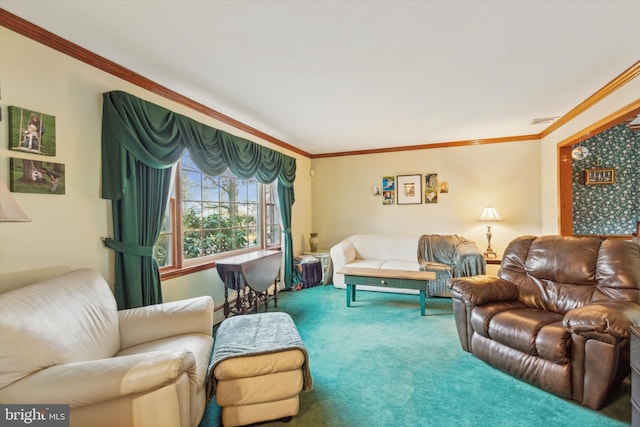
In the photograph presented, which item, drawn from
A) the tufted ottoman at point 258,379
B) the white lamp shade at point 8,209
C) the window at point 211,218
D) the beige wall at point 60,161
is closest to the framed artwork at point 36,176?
the beige wall at point 60,161

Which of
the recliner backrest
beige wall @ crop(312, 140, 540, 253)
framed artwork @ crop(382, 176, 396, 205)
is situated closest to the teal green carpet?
the recliner backrest

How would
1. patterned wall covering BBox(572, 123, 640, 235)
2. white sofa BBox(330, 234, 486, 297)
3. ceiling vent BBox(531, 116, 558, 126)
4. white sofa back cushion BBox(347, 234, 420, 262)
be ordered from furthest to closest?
patterned wall covering BBox(572, 123, 640, 235) < white sofa back cushion BBox(347, 234, 420, 262) < white sofa BBox(330, 234, 486, 297) < ceiling vent BBox(531, 116, 558, 126)

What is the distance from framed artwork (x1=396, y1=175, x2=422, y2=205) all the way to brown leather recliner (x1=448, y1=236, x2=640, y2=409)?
2341 mm

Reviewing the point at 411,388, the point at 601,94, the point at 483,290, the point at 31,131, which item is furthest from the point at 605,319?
the point at 31,131

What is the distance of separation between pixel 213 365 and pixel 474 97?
322 centimetres

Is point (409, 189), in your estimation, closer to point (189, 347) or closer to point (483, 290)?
point (483, 290)

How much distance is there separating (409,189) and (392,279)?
2.15 m

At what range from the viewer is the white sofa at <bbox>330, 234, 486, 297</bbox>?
3943 millimetres

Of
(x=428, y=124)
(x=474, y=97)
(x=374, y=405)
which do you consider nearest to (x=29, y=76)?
(x=374, y=405)

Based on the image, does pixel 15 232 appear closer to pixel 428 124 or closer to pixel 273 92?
pixel 273 92

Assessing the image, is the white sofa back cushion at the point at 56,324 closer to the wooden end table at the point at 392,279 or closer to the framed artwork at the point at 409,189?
the wooden end table at the point at 392,279

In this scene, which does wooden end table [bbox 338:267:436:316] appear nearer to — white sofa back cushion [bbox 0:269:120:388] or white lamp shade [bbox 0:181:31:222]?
white sofa back cushion [bbox 0:269:120:388]

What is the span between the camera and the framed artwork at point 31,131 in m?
1.63

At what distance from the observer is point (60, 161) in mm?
1854
